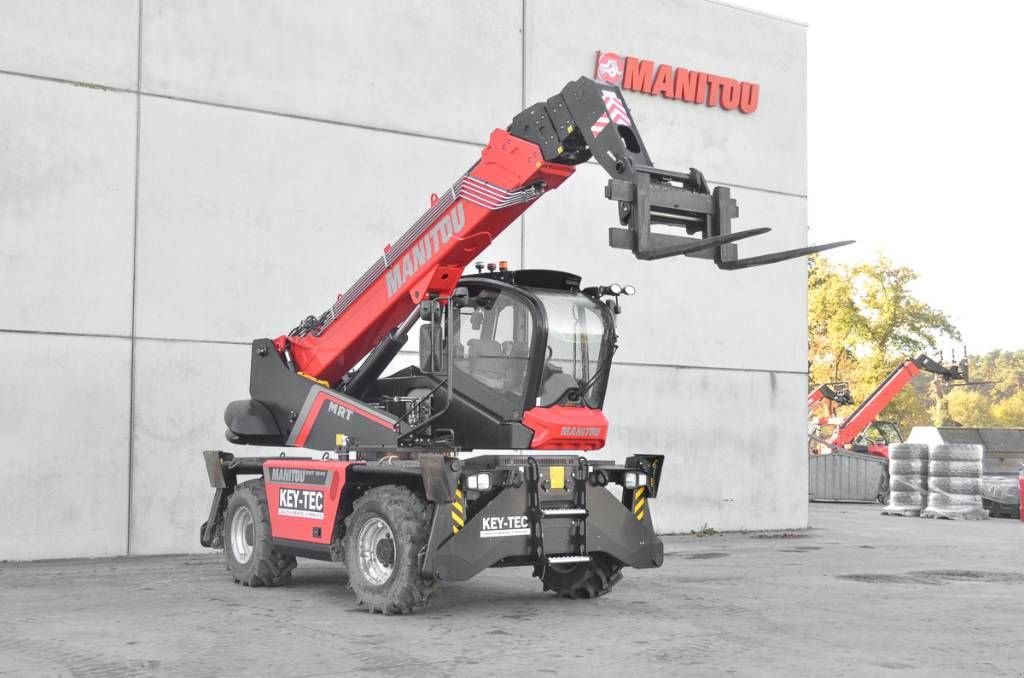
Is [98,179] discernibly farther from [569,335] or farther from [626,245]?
[626,245]

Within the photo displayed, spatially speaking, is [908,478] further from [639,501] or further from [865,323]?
[865,323]

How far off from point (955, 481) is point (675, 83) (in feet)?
34.7

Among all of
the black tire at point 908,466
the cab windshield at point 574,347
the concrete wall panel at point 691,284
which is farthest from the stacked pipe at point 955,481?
the cab windshield at point 574,347

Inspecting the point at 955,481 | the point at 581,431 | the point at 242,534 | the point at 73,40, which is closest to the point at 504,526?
the point at 581,431

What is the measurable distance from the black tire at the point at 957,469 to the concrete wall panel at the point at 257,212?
1300 centimetres

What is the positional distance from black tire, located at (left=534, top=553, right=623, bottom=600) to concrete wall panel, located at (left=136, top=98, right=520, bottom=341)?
20.2 ft

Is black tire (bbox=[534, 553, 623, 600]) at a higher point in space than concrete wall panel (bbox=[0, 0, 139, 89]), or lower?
lower

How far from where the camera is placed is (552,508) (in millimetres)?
10500

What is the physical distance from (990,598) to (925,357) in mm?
21947

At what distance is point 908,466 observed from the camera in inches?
994

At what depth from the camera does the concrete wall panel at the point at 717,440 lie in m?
18.8

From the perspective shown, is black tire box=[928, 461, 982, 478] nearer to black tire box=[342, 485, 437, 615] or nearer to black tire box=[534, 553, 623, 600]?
black tire box=[534, 553, 623, 600]

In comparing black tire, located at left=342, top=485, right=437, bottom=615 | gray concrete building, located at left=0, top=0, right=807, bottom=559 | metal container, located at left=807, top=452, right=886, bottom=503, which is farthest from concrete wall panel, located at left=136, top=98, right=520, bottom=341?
metal container, located at left=807, top=452, right=886, bottom=503

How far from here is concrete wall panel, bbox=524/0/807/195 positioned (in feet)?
61.1
